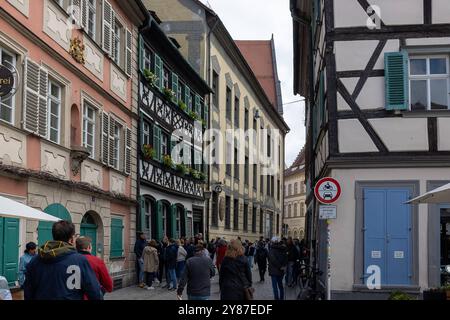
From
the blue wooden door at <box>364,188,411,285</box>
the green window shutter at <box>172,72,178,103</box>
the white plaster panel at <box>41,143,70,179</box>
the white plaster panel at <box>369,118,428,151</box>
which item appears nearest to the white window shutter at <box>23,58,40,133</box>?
the white plaster panel at <box>41,143,70,179</box>

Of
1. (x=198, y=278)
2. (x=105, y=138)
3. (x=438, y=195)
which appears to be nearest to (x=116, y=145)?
(x=105, y=138)

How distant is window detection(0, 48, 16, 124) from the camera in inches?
542

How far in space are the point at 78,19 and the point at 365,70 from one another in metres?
7.16

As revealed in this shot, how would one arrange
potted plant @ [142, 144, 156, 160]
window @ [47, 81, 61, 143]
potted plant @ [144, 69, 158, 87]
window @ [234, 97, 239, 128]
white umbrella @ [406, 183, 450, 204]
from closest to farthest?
white umbrella @ [406, 183, 450, 204]
window @ [47, 81, 61, 143]
potted plant @ [142, 144, 156, 160]
potted plant @ [144, 69, 158, 87]
window @ [234, 97, 239, 128]

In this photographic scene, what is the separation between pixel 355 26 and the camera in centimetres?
1595

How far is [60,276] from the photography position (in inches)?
235

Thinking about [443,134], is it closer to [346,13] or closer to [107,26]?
[346,13]

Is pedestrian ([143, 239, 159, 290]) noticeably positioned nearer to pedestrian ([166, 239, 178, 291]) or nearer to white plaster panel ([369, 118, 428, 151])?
pedestrian ([166, 239, 178, 291])

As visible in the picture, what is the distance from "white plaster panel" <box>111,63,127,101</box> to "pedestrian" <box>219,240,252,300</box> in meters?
11.6

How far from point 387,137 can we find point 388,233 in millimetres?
2020
